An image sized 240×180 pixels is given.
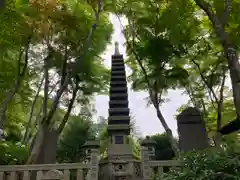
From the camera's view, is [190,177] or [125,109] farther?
[125,109]

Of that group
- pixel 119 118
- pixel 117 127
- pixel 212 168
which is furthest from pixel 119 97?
pixel 212 168

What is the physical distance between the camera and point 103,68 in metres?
12.0

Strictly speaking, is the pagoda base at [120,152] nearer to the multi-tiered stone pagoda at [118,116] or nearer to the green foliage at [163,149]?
the multi-tiered stone pagoda at [118,116]

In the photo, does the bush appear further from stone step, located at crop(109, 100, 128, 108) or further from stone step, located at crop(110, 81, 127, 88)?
stone step, located at crop(110, 81, 127, 88)

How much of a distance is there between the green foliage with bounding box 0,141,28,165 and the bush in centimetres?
524

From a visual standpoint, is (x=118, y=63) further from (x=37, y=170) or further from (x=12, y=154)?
(x=37, y=170)

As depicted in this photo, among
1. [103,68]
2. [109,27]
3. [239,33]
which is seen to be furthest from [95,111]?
[239,33]

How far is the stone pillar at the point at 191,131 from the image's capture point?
7020 millimetres

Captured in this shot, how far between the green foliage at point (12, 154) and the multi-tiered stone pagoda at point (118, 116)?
268 cm

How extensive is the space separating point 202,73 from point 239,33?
2.59 m

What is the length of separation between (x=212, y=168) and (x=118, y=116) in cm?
549

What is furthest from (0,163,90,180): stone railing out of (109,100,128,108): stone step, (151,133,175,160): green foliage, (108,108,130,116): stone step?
(151,133,175,160): green foliage

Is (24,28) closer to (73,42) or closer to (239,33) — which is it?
(73,42)

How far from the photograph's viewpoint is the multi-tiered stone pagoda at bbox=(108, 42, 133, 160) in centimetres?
795
